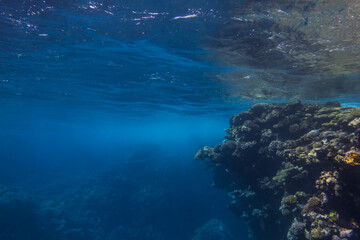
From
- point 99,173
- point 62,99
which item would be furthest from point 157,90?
point 99,173

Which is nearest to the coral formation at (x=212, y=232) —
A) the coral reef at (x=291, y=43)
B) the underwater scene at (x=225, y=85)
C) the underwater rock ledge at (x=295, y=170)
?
the underwater scene at (x=225, y=85)

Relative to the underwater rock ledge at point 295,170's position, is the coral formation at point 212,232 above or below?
below

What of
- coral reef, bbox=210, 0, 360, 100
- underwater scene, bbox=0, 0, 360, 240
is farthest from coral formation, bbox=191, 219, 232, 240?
coral reef, bbox=210, 0, 360, 100

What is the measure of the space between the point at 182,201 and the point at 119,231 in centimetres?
895

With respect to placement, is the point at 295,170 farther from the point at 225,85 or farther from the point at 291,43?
the point at 225,85

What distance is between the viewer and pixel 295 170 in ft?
30.1

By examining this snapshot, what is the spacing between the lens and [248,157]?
12102 mm

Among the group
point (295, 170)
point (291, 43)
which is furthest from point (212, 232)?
point (291, 43)

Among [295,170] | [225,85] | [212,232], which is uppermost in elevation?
[225,85]

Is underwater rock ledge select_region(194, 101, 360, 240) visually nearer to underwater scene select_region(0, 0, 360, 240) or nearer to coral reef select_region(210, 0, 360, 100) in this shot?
underwater scene select_region(0, 0, 360, 240)

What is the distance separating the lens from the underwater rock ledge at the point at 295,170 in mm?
6230

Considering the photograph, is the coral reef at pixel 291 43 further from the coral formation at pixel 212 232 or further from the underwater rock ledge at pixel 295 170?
the coral formation at pixel 212 232

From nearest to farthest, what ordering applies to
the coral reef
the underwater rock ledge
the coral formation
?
1. the underwater rock ledge
2. the coral reef
3. the coral formation

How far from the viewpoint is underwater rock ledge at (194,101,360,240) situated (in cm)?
623
